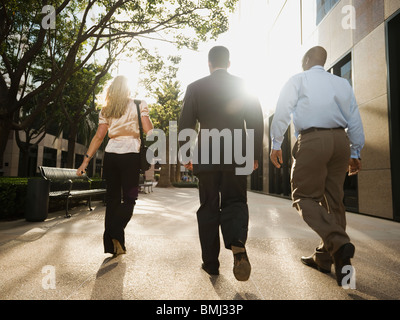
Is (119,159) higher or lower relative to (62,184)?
higher

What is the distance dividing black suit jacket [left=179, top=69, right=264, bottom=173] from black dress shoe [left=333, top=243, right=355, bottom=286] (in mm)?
993

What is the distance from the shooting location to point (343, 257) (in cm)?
196

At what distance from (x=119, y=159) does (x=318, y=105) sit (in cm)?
207

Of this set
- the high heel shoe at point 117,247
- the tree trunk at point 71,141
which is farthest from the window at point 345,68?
the tree trunk at point 71,141

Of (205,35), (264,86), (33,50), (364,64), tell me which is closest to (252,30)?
(264,86)

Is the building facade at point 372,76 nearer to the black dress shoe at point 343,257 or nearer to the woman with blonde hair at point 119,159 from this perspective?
the black dress shoe at point 343,257

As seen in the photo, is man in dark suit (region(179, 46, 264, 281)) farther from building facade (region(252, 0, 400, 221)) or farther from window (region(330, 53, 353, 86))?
window (region(330, 53, 353, 86))

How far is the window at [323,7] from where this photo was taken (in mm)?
8907

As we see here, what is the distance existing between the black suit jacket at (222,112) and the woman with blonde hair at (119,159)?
751 millimetres

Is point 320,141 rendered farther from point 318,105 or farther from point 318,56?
point 318,56

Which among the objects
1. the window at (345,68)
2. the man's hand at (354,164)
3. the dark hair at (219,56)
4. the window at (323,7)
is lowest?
the man's hand at (354,164)

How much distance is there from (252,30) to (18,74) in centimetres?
1759

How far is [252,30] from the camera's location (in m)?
20.5

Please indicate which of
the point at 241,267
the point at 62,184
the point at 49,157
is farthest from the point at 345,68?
the point at 49,157
